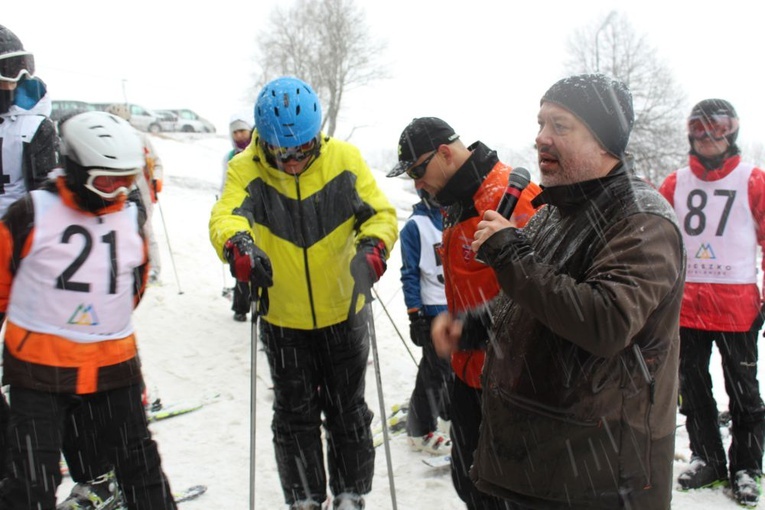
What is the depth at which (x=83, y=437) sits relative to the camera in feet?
10.7

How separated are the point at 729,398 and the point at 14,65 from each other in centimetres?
498

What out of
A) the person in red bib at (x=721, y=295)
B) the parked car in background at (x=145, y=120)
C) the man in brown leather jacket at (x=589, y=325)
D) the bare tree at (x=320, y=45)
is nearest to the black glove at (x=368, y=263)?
the man in brown leather jacket at (x=589, y=325)

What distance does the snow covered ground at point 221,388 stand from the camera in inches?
169

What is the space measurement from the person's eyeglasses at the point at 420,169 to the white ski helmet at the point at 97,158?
4.25ft

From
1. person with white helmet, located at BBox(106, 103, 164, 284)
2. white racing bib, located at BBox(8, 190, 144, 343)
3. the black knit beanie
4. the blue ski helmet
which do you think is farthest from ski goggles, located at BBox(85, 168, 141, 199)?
person with white helmet, located at BBox(106, 103, 164, 284)

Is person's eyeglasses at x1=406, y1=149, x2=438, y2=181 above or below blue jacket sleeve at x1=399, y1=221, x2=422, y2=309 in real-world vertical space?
above

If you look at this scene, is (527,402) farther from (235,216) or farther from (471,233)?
(235,216)

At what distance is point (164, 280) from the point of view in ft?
31.5

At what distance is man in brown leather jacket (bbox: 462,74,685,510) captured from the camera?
1871 mm

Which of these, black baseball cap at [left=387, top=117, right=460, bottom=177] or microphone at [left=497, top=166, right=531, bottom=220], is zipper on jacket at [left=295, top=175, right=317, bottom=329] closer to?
black baseball cap at [left=387, top=117, right=460, bottom=177]

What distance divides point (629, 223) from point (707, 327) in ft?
9.15

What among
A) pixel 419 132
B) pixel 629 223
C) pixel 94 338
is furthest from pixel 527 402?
pixel 94 338

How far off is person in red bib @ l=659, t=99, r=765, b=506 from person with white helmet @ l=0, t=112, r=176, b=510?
3.41 m

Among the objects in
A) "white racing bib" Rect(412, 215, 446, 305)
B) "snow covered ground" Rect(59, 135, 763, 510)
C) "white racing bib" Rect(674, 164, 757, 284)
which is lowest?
"snow covered ground" Rect(59, 135, 763, 510)
